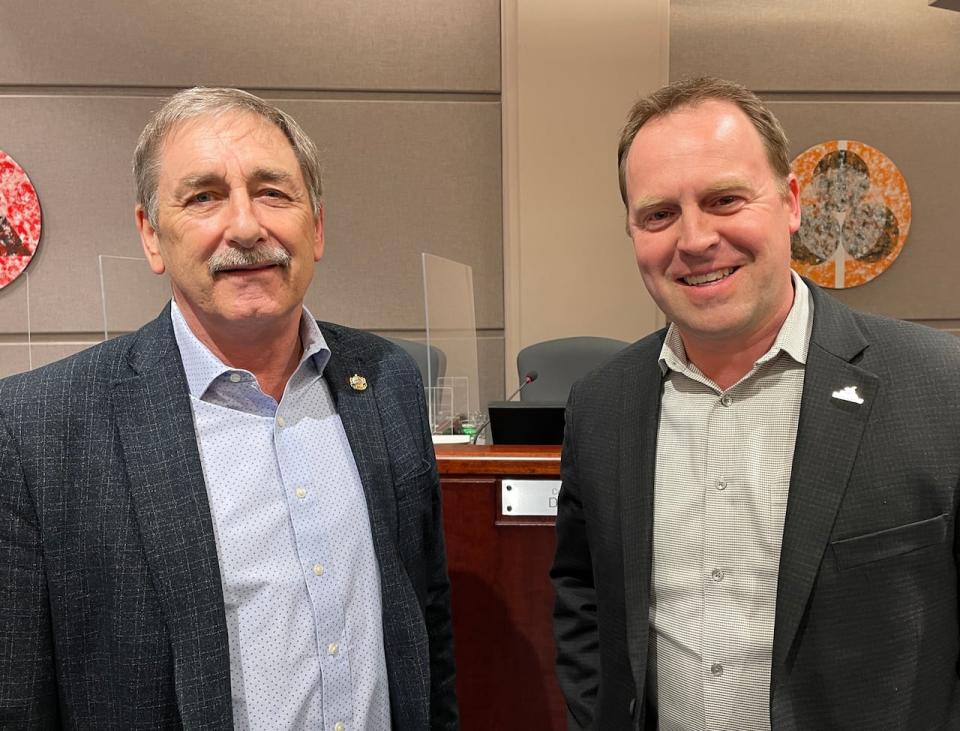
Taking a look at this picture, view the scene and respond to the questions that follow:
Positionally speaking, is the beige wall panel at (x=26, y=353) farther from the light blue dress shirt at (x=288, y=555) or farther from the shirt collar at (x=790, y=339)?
the shirt collar at (x=790, y=339)

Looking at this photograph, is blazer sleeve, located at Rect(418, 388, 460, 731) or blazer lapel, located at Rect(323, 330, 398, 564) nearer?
blazer lapel, located at Rect(323, 330, 398, 564)

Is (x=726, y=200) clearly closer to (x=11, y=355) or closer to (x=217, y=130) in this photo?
(x=217, y=130)

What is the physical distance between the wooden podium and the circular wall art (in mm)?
3101

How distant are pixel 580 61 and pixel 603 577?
3.39m

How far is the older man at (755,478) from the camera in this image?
1.06 meters

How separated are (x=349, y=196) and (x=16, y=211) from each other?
167cm

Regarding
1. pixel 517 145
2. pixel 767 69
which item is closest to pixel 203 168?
pixel 517 145

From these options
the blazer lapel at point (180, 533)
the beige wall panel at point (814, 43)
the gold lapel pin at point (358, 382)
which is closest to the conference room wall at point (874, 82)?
the beige wall panel at point (814, 43)

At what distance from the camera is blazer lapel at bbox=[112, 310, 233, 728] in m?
1.03

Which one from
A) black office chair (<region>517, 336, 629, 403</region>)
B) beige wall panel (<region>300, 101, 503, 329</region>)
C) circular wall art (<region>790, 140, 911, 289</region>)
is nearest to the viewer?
black office chair (<region>517, 336, 629, 403</region>)

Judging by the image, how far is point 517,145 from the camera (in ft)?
13.4

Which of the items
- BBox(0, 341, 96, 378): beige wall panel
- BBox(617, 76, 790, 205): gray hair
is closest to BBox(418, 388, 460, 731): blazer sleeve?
BBox(617, 76, 790, 205): gray hair

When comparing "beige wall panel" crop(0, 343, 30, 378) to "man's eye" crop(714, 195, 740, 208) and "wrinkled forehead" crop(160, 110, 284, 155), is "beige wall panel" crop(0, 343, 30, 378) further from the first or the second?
"man's eye" crop(714, 195, 740, 208)

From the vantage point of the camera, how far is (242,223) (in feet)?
3.74
